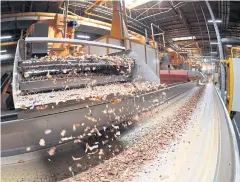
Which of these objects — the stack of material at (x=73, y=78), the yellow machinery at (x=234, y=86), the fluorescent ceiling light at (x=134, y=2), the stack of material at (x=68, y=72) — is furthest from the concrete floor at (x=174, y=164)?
the fluorescent ceiling light at (x=134, y=2)

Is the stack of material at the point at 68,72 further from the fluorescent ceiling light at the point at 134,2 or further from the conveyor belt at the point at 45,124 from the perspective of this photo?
the fluorescent ceiling light at the point at 134,2

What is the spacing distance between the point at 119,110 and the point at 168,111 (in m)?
0.69

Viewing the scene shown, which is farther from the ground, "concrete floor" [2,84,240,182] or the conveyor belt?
the conveyor belt

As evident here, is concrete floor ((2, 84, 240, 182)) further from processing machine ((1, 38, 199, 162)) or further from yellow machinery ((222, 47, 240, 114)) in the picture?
yellow machinery ((222, 47, 240, 114))

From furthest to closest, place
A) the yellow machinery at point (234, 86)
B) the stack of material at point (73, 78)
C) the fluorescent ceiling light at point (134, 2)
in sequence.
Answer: the fluorescent ceiling light at point (134, 2) → the yellow machinery at point (234, 86) → the stack of material at point (73, 78)

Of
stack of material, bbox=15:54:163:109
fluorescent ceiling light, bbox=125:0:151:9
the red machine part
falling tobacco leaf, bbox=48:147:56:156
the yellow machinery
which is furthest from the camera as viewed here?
the red machine part

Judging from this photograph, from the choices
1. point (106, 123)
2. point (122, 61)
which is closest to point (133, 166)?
point (106, 123)

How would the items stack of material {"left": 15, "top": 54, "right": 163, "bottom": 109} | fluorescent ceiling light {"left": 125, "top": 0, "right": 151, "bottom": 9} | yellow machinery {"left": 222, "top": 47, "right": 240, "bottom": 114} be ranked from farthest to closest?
fluorescent ceiling light {"left": 125, "top": 0, "right": 151, "bottom": 9} < yellow machinery {"left": 222, "top": 47, "right": 240, "bottom": 114} < stack of material {"left": 15, "top": 54, "right": 163, "bottom": 109}

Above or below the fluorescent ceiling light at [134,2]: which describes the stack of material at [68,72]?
below

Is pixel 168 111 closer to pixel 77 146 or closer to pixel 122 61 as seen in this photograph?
pixel 122 61

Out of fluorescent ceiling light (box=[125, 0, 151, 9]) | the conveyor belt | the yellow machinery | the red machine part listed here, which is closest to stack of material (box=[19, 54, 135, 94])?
the conveyor belt

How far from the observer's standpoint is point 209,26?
7.57 metres

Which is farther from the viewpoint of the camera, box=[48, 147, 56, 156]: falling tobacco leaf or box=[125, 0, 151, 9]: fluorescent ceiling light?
box=[125, 0, 151, 9]: fluorescent ceiling light

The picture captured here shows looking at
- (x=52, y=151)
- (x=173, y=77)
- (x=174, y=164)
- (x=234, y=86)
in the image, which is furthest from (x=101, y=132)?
(x=173, y=77)
